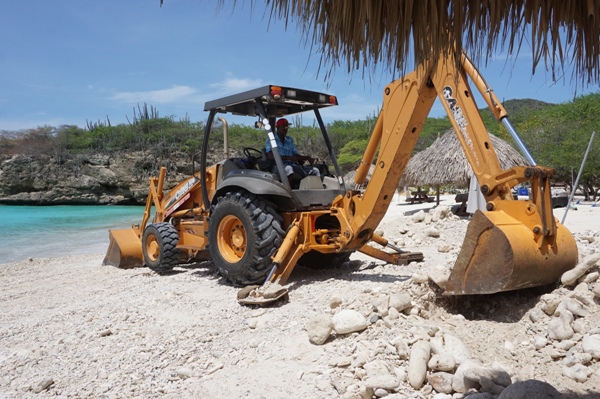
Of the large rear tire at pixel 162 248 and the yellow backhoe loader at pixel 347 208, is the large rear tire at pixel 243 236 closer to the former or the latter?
the yellow backhoe loader at pixel 347 208

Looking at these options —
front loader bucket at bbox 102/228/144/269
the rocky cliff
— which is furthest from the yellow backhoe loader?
the rocky cliff

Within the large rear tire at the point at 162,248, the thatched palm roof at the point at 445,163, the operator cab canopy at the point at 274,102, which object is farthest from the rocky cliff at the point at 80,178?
the operator cab canopy at the point at 274,102

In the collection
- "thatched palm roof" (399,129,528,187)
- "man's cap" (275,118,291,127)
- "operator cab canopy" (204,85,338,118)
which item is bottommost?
"thatched palm roof" (399,129,528,187)

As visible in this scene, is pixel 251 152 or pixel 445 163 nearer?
pixel 251 152

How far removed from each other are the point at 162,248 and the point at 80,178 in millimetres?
42140

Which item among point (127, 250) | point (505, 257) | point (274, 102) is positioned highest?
point (274, 102)

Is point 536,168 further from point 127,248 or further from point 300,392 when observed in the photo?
point 127,248

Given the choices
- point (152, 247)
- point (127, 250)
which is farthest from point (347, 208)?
point (127, 250)

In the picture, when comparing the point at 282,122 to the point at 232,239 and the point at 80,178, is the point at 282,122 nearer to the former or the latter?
the point at 232,239

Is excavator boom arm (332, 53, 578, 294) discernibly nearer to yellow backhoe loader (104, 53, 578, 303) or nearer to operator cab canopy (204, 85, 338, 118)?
yellow backhoe loader (104, 53, 578, 303)

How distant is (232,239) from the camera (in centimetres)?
620

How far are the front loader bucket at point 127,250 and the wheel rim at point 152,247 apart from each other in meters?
0.72

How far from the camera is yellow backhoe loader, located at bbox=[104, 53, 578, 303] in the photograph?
3762 millimetres

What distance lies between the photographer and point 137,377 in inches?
139
